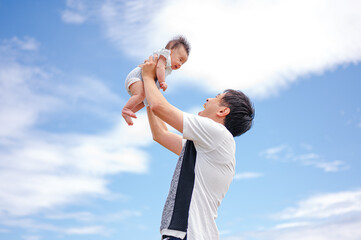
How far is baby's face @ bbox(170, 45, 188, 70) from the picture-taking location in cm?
485

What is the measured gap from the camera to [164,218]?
11.4 feet

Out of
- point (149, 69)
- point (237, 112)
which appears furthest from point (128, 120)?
point (237, 112)

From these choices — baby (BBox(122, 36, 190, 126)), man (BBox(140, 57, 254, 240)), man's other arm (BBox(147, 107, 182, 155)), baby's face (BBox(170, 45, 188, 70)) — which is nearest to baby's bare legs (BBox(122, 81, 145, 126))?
baby (BBox(122, 36, 190, 126))

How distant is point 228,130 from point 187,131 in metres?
0.67

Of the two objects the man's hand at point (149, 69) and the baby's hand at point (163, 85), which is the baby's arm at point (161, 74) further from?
the man's hand at point (149, 69)

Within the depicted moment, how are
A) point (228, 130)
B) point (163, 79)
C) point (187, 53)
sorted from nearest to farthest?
point (228, 130) < point (163, 79) < point (187, 53)

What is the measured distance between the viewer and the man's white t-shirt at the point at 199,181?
3.36 metres

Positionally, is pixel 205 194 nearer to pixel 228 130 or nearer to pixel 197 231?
pixel 197 231

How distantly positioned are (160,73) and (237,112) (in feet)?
3.39

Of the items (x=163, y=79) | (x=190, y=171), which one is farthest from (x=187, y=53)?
(x=190, y=171)

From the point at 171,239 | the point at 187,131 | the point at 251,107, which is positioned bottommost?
the point at 171,239

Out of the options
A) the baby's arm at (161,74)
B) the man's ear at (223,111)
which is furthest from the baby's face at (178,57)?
the man's ear at (223,111)

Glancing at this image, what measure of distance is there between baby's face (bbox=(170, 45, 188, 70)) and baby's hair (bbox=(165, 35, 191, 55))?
0.18ft

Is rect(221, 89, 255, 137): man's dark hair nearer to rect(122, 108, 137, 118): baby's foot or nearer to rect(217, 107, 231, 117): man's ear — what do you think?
rect(217, 107, 231, 117): man's ear
